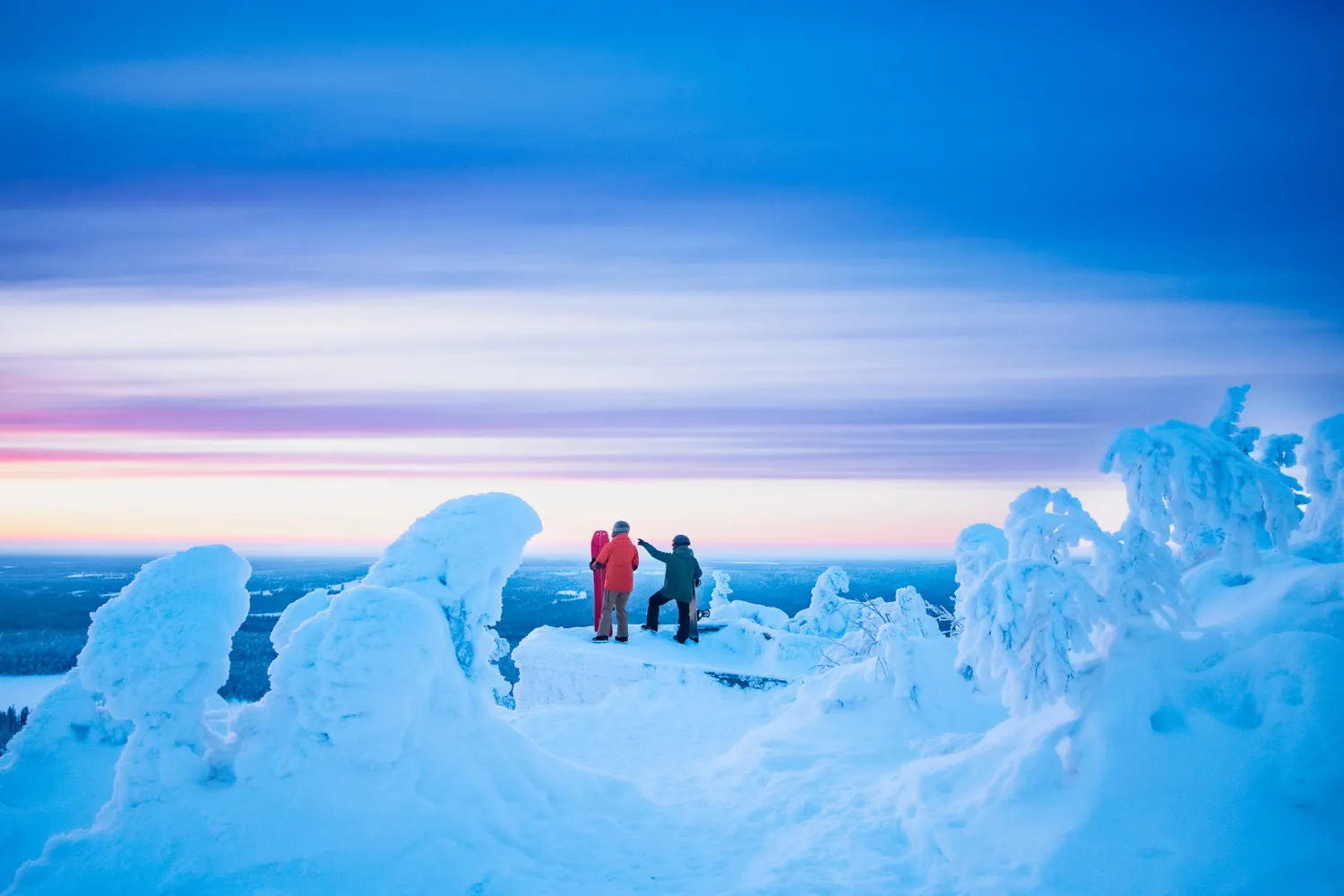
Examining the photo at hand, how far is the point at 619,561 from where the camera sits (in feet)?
47.9

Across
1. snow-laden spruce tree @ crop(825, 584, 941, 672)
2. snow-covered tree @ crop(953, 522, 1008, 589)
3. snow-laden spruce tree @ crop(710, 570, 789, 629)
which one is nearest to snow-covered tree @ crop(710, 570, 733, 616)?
snow-laden spruce tree @ crop(710, 570, 789, 629)

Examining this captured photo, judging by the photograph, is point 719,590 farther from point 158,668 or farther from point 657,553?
point 158,668

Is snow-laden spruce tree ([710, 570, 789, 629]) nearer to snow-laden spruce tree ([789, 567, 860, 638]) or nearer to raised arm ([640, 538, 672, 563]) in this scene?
snow-laden spruce tree ([789, 567, 860, 638])

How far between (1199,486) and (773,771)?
4.94 metres

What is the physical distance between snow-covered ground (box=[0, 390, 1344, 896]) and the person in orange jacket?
18.8ft

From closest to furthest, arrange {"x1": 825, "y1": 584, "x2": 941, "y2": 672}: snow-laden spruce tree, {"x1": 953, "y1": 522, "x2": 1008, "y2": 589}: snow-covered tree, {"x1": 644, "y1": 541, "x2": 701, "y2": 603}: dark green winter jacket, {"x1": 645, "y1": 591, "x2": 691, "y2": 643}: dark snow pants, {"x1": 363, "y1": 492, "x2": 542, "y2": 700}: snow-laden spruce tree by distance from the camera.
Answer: {"x1": 363, "y1": 492, "x2": 542, "y2": 700}: snow-laden spruce tree → {"x1": 953, "y1": 522, "x2": 1008, "y2": 589}: snow-covered tree → {"x1": 825, "y1": 584, "x2": 941, "y2": 672}: snow-laden spruce tree → {"x1": 644, "y1": 541, "x2": 701, "y2": 603}: dark green winter jacket → {"x1": 645, "y1": 591, "x2": 691, "y2": 643}: dark snow pants

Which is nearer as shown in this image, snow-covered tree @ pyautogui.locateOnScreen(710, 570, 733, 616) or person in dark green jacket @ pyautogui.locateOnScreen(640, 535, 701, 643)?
person in dark green jacket @ pyautogui.locateOnScreen(640, 535, 701, 643)

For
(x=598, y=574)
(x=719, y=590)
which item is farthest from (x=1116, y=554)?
(x=719, y=590)

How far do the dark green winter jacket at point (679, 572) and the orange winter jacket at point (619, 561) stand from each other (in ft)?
1.72

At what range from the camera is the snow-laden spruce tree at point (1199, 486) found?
25.0 feet

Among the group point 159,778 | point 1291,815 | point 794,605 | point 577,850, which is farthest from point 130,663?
point 794,605

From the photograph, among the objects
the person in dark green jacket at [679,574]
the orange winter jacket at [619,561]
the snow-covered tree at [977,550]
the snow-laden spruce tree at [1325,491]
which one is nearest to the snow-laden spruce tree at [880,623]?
the snow-covered tree at [977,550]

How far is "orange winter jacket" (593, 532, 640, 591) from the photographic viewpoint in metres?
14.6

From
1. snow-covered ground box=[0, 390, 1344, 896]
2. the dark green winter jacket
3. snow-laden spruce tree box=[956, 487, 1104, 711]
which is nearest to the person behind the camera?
snow-covered ground box=[0, 390, 1344, 896]
